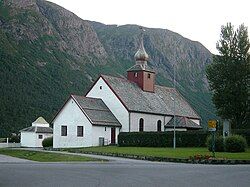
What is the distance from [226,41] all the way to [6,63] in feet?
278

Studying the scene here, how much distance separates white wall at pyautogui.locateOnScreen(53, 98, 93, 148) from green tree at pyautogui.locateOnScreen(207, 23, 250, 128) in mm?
16476

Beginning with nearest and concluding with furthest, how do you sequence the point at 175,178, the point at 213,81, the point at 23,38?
1. the point at 175,178
2. the point at 213,81
3. the point at 23,38

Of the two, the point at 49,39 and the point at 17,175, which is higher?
the point at 49,39

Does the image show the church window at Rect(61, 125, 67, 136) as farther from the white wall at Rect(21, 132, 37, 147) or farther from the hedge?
the white wall at Rect(21, 132, 37, 147)

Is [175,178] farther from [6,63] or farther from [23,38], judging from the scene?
[23,38]

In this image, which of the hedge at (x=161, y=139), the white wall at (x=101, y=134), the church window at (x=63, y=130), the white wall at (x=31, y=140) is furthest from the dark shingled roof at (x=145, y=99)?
the white wall at (x=31, y=140)

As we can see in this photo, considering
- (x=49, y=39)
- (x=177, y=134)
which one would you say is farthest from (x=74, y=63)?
(x=177, y=134)

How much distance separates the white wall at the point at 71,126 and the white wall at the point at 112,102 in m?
5.90

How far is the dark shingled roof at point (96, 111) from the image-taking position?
215 ft

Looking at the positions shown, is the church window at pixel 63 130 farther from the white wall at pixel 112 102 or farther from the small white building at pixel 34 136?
the small white building at pixel 34 136

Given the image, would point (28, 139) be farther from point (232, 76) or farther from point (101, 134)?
point (232, 76)

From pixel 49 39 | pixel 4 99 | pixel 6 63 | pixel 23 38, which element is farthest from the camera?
pixel 49 39

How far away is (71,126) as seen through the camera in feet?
219

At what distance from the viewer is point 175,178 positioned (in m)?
23.4
